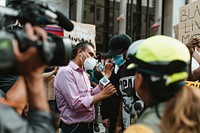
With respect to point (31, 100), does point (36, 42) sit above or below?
above

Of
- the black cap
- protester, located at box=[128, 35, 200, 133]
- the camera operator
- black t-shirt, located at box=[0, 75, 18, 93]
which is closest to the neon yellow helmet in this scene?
protester, located at box=[128, 35, 200, 133]

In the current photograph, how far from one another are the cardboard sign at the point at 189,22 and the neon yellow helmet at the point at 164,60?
3280mm

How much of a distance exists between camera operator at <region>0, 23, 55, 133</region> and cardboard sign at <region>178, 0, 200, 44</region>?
12.2 feet

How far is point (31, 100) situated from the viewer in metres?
1.40

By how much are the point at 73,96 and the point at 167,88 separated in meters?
2.10

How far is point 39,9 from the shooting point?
143 centimetres

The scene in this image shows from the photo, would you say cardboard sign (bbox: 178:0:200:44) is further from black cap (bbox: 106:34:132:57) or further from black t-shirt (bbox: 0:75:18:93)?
black t-shirt (bbox: 0:75:18:93)

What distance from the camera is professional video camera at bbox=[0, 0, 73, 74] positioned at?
1.25 meters

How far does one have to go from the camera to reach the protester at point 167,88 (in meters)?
1.54

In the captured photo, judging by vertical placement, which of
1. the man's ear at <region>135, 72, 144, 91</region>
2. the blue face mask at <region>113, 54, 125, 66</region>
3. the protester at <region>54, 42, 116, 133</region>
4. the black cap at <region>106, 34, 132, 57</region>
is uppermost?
the black cap at <region>106, 34, 132, 57</region>

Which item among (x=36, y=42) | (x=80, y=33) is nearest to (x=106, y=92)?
(x=36, y=42)

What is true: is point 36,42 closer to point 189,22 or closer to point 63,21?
point 63,21

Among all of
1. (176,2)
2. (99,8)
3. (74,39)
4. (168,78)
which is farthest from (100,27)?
(168,78)

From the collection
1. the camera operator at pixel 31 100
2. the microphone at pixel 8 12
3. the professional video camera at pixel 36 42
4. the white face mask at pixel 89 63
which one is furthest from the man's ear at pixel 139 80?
the white face mask at pixel 89 63
